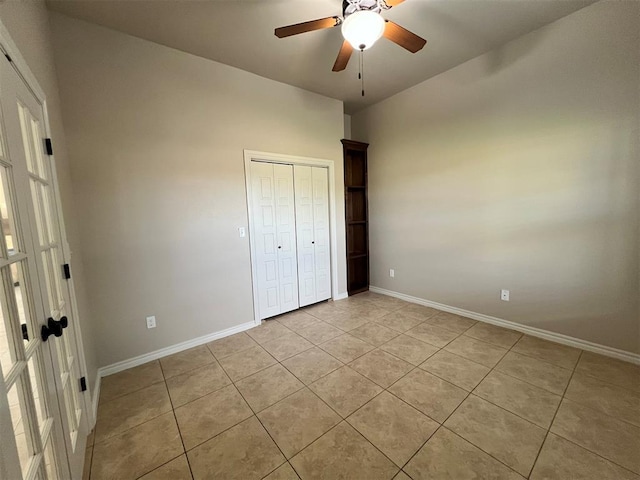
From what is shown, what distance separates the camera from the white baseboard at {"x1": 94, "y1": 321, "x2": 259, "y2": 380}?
7.30ft

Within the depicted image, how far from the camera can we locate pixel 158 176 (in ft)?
7.75

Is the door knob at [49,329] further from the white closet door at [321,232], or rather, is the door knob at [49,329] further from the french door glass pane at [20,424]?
the white closet door at [321,232]

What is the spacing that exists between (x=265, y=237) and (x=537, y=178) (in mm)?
2900

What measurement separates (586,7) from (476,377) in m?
3.15

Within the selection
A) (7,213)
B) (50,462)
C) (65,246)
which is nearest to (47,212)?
(65,246)

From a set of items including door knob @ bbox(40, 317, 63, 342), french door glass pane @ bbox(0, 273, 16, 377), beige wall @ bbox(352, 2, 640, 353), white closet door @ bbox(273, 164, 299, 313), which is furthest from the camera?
white closet door @ bbox(273, 164, 299, 313)

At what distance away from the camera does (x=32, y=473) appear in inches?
33.2

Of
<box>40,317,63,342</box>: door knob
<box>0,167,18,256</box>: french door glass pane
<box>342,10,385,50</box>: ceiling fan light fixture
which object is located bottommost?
<box>40,317,63,342</box>: door knob

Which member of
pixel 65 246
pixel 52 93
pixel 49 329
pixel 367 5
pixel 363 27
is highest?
pixel 367 5

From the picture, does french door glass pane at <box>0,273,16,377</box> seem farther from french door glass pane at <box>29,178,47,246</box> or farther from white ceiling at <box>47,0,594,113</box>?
white ceiling at <box>47,0,594,113</box>

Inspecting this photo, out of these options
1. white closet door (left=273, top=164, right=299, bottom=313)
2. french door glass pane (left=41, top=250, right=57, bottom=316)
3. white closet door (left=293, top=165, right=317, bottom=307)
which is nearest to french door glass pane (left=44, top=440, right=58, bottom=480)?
french door glass pane (left=41, top=250, right=57, bottom=316)

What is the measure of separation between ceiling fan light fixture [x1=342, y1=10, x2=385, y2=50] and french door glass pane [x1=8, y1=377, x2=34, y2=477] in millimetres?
2186

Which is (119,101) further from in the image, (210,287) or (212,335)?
(212,335)

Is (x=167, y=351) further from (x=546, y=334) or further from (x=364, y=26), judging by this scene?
(x=546, y=334)
